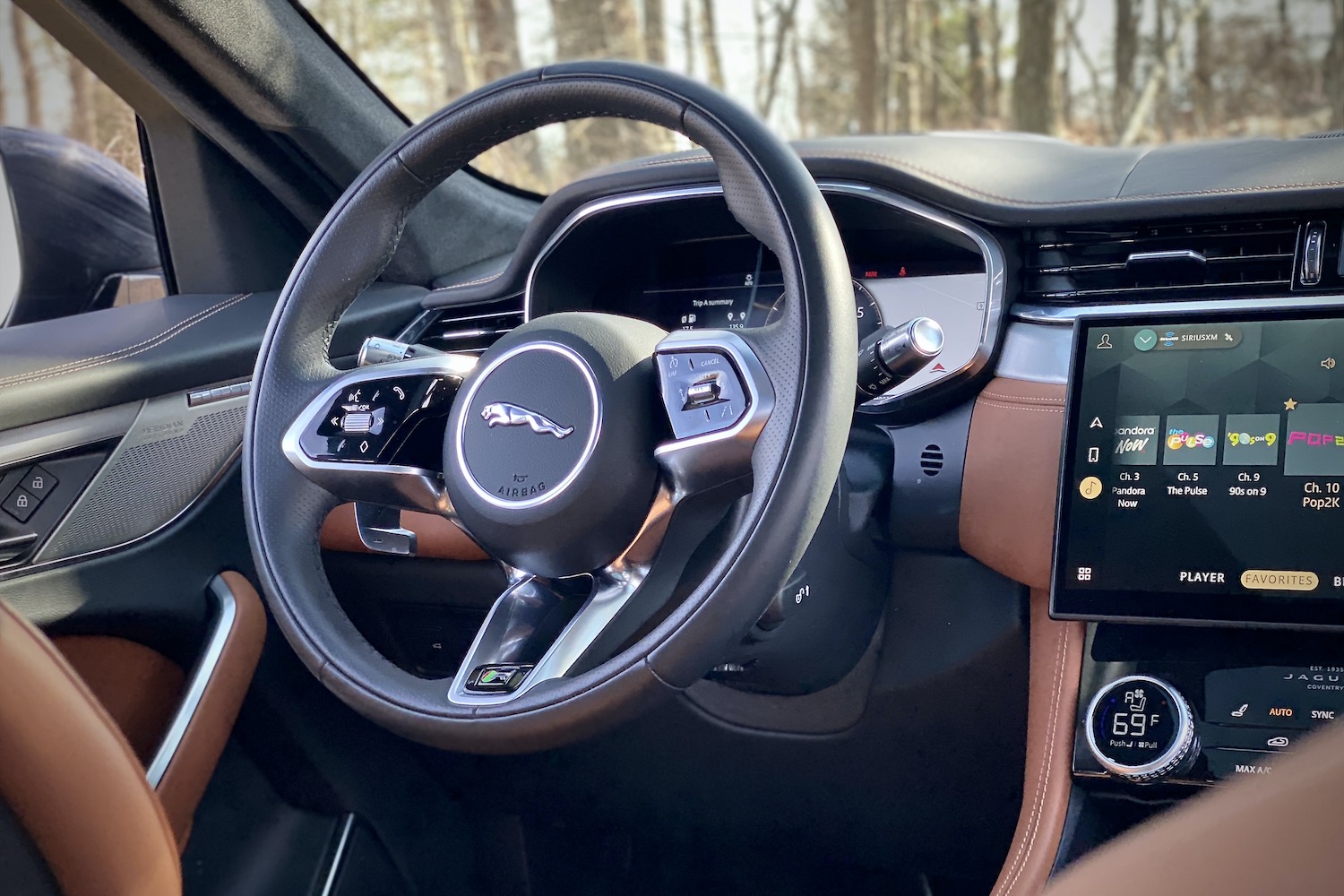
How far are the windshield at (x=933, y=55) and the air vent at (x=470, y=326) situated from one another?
18.4 feet

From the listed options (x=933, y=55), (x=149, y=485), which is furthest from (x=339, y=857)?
(x=933, y=55)

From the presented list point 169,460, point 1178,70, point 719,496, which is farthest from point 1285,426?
point 1178,70

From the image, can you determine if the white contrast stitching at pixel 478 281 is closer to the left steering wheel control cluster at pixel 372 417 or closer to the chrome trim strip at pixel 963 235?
the chrome trim strip at pixel 963 235

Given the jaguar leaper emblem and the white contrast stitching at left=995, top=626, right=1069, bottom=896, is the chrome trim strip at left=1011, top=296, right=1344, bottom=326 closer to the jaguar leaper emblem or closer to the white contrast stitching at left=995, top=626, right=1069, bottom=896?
the white contrast stitching at left=995, top=626, right=1069, bottom=896

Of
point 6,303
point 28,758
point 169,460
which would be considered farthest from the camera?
point 6,303

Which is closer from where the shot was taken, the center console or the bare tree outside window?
the center console

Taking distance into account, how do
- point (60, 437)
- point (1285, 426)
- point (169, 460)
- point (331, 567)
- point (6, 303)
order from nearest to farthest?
point (1285, 426), point (60, 437), point (169, 460), point (331, 567), point (6, 303)

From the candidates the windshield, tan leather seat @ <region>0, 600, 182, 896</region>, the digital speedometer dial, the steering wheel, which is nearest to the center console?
the digital speedometer dial

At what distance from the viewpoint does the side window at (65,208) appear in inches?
90.4

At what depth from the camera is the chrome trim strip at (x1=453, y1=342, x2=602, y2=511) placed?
120 centimetres

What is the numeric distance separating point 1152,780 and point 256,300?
1618mm

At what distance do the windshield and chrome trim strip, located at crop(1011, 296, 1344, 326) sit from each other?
238 inches

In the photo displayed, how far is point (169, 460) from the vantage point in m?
1.89

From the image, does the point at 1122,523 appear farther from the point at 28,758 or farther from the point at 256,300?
the point at 256,300
